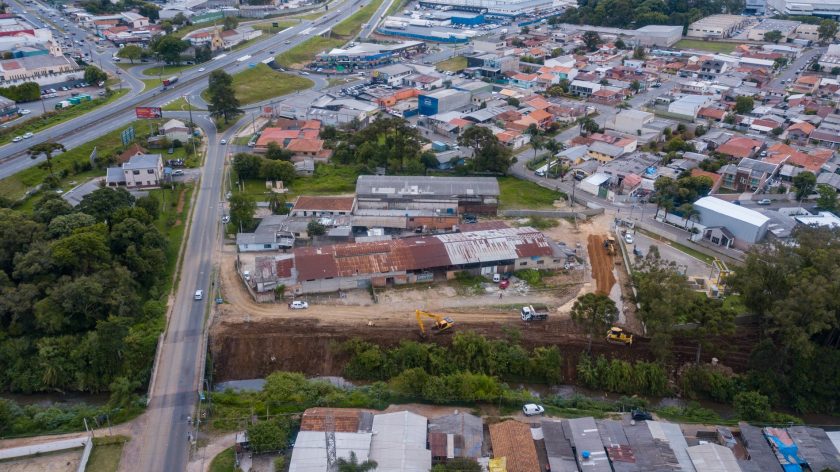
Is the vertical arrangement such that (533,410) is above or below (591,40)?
below

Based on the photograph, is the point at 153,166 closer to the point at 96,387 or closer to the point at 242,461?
the point at 96,387

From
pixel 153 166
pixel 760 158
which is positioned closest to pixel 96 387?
pixel 153 166

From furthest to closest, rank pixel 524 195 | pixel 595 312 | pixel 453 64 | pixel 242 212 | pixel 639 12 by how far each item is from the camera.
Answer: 1. pixel 639 12
2. pixel 453 64
3. pixel 524 195
4. pixel 242 212
5. pixel 595 312

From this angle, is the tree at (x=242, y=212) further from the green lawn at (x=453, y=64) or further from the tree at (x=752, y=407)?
the green lawn at (x=453, y=64)

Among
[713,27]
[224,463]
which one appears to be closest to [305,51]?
[713,27]

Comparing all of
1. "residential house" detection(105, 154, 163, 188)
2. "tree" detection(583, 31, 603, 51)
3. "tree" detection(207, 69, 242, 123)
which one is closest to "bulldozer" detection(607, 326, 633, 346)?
"residential house" detection(105, 154, 163, 188)

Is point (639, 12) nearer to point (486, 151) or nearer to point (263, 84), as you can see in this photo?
point (263, 84)
